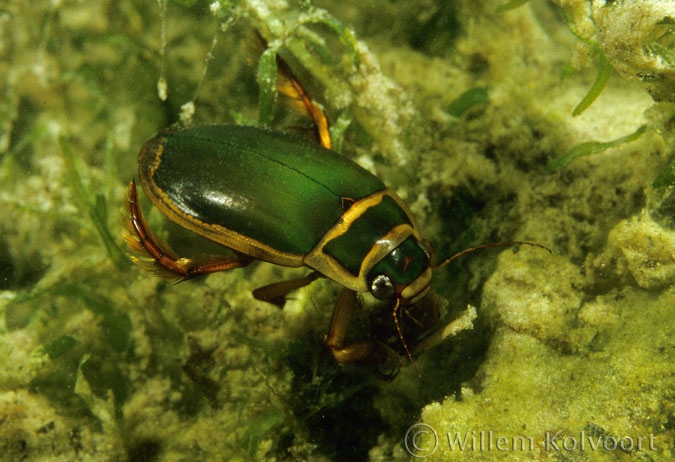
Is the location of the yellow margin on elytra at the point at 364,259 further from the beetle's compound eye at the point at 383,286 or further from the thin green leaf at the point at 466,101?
the thin green leaf at the point at 466,101

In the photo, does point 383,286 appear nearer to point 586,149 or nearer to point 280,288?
point 280,288

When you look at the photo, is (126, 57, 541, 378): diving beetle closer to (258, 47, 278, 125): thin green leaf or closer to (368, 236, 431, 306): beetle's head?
(368, 236, 431, 306): beetle's head

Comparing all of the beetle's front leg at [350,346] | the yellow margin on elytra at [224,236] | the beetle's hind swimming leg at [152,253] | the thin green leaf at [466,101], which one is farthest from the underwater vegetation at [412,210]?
the yellow margin on elytra at [224,236]

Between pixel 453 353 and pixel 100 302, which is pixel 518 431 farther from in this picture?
pixel 100 302

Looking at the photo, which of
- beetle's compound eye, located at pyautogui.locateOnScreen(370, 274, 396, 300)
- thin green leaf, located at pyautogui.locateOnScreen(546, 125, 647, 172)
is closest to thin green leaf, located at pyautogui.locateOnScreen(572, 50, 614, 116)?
thin green leaf, located at pyautogui.locateOnScreen(546, 125, 647, 172)

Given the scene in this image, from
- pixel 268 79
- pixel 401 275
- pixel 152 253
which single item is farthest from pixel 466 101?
pixel 152 253

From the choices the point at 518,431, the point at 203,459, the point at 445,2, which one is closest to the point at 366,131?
the point at 445,2
